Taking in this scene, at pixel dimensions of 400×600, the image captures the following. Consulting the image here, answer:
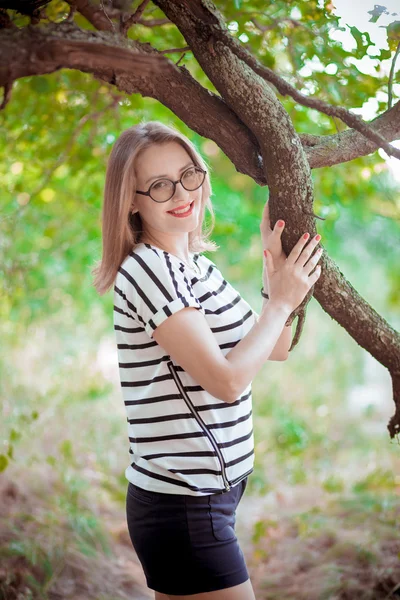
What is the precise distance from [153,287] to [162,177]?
343mm

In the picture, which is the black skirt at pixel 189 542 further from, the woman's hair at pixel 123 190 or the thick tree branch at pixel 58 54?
the thick tree branch at pixel 58 54

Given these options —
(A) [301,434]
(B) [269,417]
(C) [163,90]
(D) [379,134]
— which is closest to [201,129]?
(C) [163,90]

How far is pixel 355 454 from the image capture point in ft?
17.7

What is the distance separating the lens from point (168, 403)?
1.49m

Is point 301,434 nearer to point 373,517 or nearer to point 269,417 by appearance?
point 269,417

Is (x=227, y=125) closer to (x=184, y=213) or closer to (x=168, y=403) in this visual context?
(x=184, y=213)

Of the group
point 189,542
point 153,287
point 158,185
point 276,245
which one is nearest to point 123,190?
point 158,185

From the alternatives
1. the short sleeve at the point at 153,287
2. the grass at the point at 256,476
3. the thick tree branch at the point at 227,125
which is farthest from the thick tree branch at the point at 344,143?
the grass at the point at 256,476

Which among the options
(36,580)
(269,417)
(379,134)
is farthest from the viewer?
(269,417)

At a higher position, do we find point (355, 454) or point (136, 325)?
point (136, 325)

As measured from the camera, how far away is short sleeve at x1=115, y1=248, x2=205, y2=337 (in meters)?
1.40

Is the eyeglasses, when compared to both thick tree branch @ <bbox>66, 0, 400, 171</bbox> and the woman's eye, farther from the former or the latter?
thick tree branch @ <bbox>66, 0, 400, 171</bbox>

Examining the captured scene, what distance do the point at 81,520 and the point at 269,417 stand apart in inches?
111

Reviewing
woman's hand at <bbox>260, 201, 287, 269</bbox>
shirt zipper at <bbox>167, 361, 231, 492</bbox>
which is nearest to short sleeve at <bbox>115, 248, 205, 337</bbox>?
shirt zipper at <bbox>167, 361, 231, 492</bbox>
